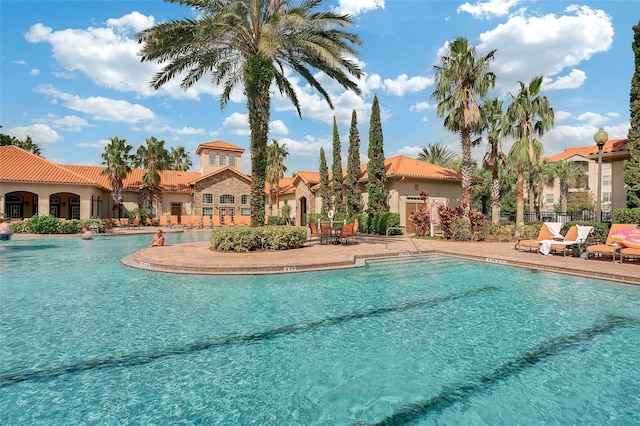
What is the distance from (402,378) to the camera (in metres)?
3.92

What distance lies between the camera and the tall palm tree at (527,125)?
69.4ft

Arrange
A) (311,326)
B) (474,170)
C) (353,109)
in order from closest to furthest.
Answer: (311,326) → (353,109) → (474,170)

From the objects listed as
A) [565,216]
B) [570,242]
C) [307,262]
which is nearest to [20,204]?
[307,262]

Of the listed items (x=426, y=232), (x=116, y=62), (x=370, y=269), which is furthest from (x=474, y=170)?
(x=116, y=62)

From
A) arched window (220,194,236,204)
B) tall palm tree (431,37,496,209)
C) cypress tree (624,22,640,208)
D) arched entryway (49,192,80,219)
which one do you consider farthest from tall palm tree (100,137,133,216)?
cypress tree (624,22,640,208)

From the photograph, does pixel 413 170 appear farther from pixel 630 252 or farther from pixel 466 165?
pixel 630 252

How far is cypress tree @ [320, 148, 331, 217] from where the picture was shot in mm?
30125

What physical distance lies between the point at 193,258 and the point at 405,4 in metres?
12.7

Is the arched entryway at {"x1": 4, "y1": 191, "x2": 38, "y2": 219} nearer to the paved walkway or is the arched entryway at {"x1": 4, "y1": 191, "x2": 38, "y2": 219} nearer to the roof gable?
the roof gable

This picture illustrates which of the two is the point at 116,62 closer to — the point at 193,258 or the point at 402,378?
the point at 193,258

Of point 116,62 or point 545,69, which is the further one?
point 545,69

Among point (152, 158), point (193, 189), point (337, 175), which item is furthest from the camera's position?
point (193, 189)

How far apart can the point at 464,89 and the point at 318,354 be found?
69.3ft

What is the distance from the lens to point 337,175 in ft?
93.8
